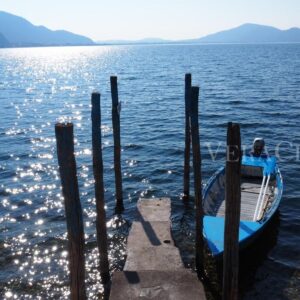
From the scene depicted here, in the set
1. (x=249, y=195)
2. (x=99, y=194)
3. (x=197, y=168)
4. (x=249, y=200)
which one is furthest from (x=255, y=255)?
(x=99, y=194)

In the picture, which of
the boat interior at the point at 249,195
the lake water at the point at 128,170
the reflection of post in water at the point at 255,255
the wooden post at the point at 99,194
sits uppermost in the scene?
the wooden post at the point at 99,194

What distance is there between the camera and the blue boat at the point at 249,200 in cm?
1171

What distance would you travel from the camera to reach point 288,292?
10961 millimetres

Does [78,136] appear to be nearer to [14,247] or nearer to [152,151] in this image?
[152,151]

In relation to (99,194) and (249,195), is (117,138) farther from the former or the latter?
(249,195)

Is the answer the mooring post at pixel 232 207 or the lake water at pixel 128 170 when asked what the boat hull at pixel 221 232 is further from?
the mooring post at pixel 232 207

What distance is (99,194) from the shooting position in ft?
35.9

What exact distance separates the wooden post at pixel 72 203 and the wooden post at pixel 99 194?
10.2 feet

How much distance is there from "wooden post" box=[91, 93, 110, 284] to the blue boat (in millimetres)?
2835

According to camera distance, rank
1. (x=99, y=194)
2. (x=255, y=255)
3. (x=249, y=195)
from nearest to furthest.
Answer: (x=99, y=194)
(x=255, y=255)
(x=249, y=195)

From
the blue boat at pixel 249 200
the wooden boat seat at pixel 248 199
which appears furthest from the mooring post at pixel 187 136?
the wooden boat seat at pixel 248 199

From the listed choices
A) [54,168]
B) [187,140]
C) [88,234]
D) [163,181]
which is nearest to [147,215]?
[88,234]

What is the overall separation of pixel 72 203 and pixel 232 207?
108 inches

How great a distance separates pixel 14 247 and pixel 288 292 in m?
8.29
